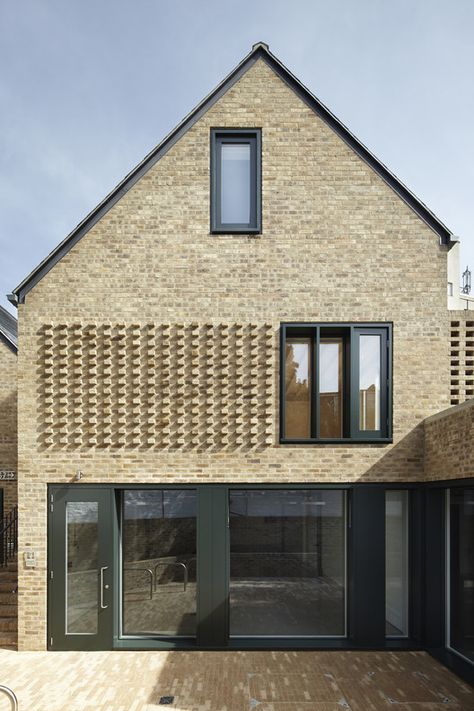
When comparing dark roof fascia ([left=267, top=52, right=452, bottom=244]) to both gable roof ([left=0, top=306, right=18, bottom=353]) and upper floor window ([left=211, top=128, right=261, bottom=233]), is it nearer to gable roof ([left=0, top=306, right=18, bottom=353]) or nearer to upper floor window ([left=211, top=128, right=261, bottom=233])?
upper floor window ([left=211, top=128, right=261, bottom=233])

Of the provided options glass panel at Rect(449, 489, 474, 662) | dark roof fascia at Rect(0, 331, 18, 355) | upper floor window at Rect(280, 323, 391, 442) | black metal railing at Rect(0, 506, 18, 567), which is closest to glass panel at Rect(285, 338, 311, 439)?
upper floor window at Rect(280, 323, 391, 442)

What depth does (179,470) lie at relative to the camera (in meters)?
8.50

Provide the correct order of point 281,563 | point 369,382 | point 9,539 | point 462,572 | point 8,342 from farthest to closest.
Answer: point 8,342
point 9,539
point 281,563
point 369,382
point 462,572

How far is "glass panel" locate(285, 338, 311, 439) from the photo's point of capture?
8.66 metres

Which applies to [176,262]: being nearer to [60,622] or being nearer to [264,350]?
[264,350]

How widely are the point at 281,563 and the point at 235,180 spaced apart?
7.22 meters

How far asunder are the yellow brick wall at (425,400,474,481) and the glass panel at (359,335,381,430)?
0.92 m

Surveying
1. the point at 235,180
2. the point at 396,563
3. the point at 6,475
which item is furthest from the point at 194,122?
the point at 6,475

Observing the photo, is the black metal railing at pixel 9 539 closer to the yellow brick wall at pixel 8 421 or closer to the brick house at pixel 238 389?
the yellow brick wall at pixel 8 421

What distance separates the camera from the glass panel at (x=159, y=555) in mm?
8797

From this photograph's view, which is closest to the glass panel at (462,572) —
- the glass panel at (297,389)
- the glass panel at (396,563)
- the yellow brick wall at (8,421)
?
the glass panel at (396,563)

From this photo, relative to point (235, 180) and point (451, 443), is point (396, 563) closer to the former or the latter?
point (451, 443)

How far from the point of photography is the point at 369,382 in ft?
28.6

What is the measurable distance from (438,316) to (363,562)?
14.9ft
